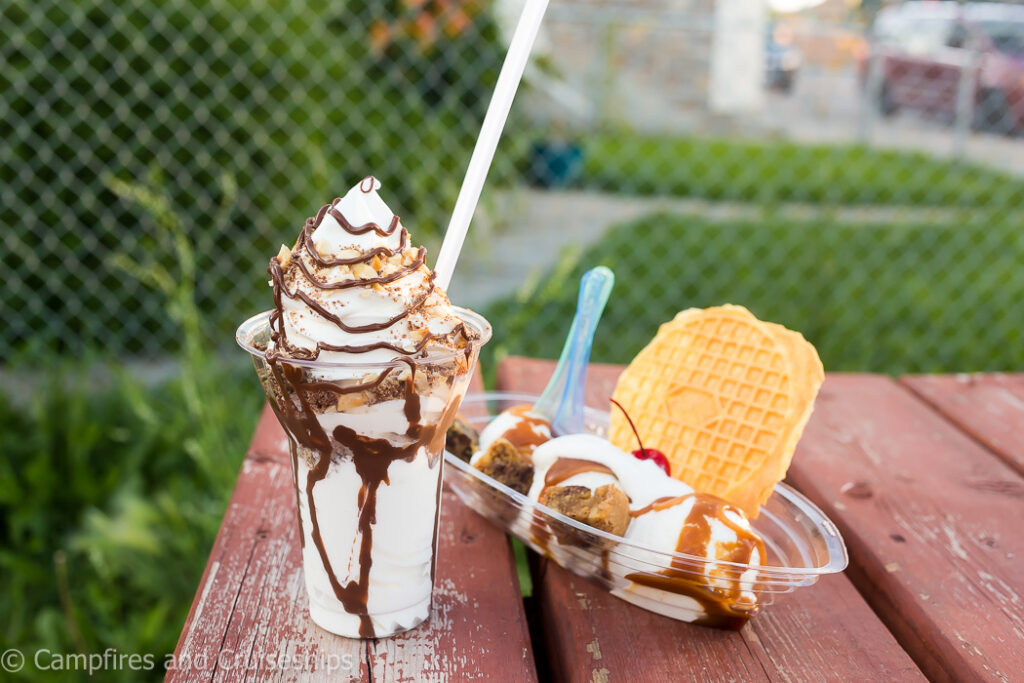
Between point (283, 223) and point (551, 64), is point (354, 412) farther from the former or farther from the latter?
point (551, 64)

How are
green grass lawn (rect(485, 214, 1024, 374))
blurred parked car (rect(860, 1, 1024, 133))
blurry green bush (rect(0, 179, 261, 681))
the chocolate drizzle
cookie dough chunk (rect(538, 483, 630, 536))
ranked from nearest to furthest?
1. the chocolate drizzle
2. cookie dough chunk (rect(538, 483, 630, 536))
3. blurry green bush (rect(0, 179, 261, 681))
4. green grass lawn (rect(485, 214, 1024, 374))
5. blurred parked car (rect(860, 1, 1024, 133))

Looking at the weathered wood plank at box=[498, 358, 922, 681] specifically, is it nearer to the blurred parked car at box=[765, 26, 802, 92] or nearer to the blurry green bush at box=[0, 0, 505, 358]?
the blurry green bush at box=[0, 0, 505, 358]

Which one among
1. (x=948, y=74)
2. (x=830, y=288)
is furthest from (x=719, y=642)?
(x=948, y=74)

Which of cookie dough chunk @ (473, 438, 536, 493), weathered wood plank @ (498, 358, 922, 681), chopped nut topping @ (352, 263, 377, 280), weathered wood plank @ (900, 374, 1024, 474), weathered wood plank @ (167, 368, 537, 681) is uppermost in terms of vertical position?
chopped nut topping @ (352, 263, 377, 280)

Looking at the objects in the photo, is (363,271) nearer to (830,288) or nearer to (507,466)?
(507,466)

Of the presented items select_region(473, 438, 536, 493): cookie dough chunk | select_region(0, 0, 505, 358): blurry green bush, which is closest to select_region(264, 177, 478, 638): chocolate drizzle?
select_region(473, 438, 536, 493): cookie dough chunk

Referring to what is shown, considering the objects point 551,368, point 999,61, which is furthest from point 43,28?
point 999,61
